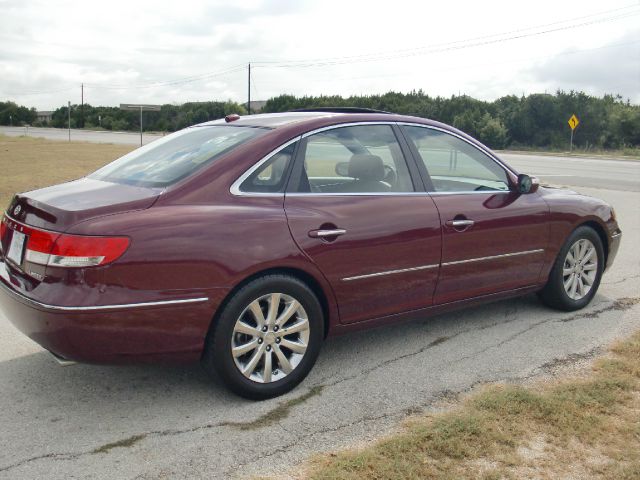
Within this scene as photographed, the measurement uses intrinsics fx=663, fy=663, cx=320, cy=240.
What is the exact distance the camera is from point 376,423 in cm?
343

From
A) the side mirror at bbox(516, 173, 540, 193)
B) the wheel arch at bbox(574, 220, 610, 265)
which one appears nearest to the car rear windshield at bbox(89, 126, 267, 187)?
the side mirror at bbox(516, 173, 540, 193)

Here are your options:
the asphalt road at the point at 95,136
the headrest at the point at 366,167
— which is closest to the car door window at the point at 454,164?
the headrest at the point at 366,167

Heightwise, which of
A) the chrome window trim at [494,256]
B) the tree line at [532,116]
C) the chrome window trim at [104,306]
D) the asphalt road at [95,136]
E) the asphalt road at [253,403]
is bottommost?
the asphalt road at [253,403]

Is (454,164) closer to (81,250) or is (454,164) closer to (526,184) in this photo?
(526,184)

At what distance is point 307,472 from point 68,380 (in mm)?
1796

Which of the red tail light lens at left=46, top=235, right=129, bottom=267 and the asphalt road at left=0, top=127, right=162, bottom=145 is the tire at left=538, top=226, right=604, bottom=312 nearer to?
the red tail light lens at left=46, top=235, right=129, bottom=267

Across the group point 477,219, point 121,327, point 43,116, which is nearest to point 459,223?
point 477,219

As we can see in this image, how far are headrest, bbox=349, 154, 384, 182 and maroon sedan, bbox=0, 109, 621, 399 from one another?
11mm

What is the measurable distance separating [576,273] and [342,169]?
92.7 inches

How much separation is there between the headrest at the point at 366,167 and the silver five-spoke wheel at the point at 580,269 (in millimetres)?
1949

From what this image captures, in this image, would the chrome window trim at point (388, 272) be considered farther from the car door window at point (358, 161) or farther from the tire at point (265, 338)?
the car door window at point (358, 161)

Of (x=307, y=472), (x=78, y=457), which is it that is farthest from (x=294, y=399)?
(x=78, y=457)

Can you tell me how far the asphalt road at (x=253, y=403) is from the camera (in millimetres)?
3074

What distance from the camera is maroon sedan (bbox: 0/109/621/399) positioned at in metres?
3.26
